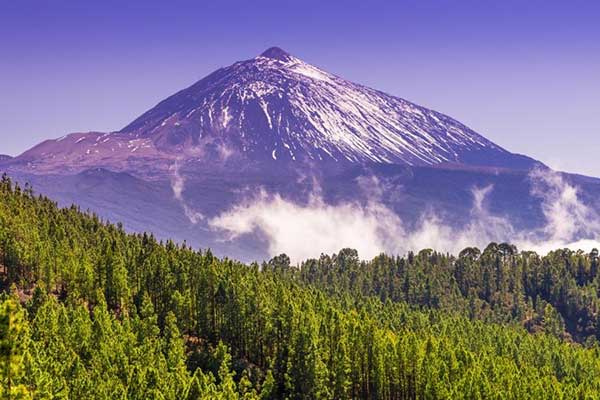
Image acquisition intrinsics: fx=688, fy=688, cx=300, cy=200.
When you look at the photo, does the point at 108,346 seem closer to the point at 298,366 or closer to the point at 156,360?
the point at 156,360

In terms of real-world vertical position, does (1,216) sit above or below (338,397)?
above

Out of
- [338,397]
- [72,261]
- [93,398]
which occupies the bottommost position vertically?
[338,397]

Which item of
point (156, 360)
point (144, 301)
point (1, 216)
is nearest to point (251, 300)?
point (144, 301)

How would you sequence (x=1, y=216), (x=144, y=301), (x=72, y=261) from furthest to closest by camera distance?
(x=1, y=216)
(x=72, y=261)
(x=144, y=301)

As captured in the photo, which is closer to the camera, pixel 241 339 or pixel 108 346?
pixel 108 346

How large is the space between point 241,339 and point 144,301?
18.8 m

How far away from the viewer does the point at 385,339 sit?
12088cm

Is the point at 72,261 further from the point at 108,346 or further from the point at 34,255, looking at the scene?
the point at 108,346

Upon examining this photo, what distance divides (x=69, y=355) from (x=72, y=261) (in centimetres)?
4420

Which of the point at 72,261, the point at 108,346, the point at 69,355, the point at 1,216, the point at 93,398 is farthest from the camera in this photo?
the point at 1,216

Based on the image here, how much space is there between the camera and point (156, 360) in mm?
101125

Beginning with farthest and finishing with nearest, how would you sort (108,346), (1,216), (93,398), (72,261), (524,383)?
1. (1,216)
2. (72,261)
3. (524,383)
4. (108,346)
5. (93,398)

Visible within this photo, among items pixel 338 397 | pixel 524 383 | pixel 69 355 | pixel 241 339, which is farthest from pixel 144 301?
pixel 524 383

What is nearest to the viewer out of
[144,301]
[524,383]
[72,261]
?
[524,383]
